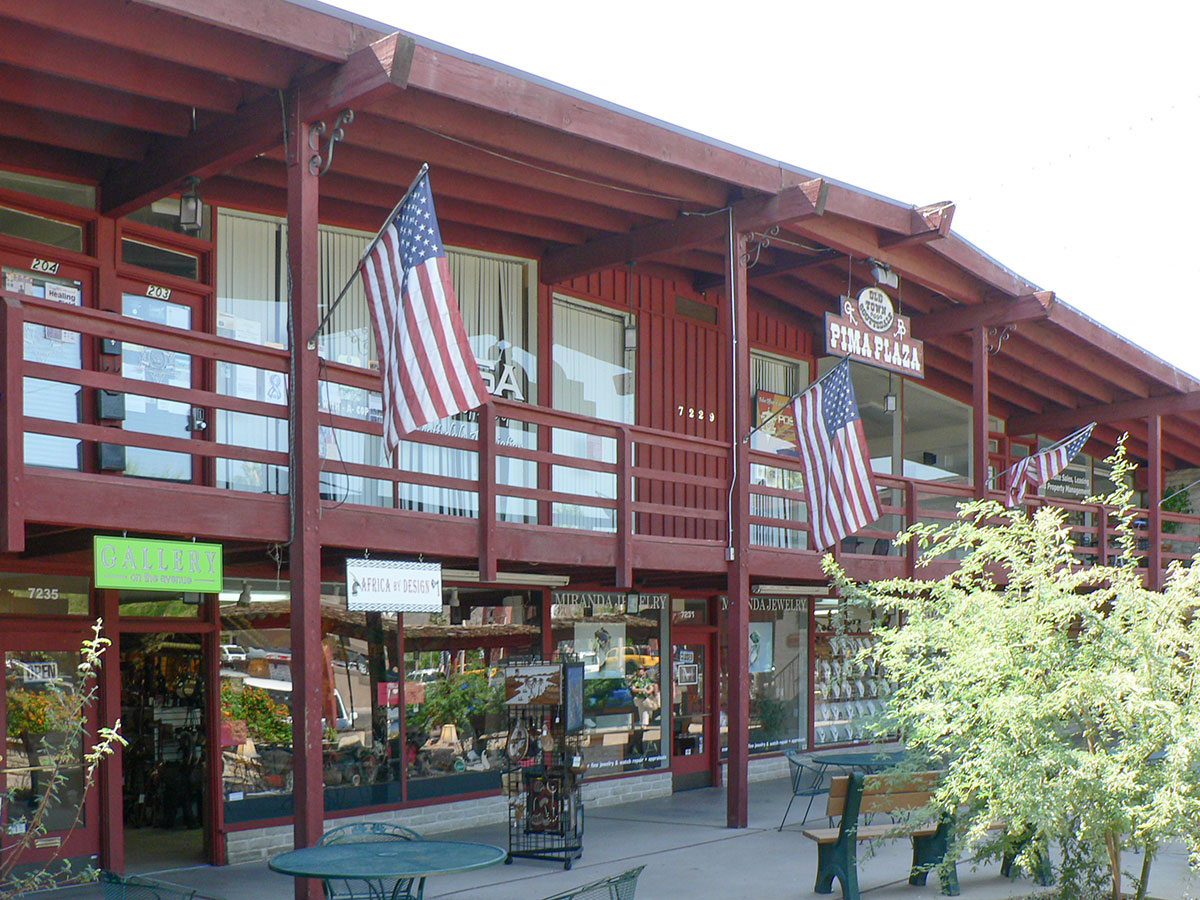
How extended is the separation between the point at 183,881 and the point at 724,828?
17.3 feet

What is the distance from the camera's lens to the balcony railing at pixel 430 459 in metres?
7.79

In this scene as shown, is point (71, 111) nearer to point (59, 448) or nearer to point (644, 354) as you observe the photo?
point (59, 448)

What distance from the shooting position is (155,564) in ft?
25.7

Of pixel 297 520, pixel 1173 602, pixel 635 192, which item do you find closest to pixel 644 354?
pixel 635 192

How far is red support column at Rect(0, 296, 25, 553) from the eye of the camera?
7137 mm

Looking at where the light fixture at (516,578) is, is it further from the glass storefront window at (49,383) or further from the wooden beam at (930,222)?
the wooden beam at (930,222)

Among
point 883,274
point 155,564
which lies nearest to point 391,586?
point 155,564

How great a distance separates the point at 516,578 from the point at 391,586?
12.7ft

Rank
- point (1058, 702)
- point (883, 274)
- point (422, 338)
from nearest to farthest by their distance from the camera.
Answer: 1. point (1058, 702)
2. point (422, 338)
3. point (883, 274)

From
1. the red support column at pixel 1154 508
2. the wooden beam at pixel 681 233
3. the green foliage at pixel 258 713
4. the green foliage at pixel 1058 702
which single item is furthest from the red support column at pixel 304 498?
the red support column at pixel 1154 508

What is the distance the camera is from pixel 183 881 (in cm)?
986

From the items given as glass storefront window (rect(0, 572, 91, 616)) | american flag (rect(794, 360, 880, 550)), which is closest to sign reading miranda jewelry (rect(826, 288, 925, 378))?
american flag (rect(794, 360, 880, 550))

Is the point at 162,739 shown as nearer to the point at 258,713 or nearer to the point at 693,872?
the point at 258,713

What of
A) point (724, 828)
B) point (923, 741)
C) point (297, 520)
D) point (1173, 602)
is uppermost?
point (297, 520)
